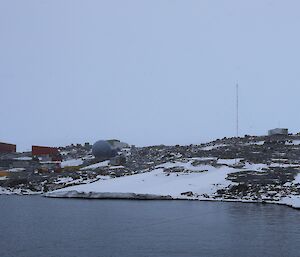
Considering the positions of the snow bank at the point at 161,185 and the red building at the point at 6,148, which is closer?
the snow bank at the point at 161,185

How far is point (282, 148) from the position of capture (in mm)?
112375

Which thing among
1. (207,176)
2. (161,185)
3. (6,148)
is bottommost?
(161,185)

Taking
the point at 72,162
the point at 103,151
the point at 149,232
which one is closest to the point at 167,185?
the point at 149,232

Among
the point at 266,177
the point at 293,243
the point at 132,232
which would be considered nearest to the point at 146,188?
the point at 266,177

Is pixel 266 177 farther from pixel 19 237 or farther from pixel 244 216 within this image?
pixel 19 237

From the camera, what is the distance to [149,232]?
37.4 meters

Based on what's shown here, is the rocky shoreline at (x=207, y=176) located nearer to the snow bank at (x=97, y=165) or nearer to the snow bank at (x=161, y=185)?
the snow bank at (x=161, y=185)

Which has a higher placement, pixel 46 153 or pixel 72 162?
pixel 46 153

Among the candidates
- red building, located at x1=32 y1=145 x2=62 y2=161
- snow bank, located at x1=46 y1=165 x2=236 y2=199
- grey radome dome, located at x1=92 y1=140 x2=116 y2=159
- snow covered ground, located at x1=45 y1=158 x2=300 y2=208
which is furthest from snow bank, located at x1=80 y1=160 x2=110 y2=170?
snow bank, located at x1=46 y1=165 x2=236 y2=199

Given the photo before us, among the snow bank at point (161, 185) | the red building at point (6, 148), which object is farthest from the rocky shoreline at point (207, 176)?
the red building at point (6, 148)

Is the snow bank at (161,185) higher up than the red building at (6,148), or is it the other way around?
the red building at (6,148)

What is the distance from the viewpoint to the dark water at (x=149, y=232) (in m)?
30.0

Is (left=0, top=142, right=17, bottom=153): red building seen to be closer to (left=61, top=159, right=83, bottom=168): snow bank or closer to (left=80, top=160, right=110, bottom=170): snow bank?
(left=61, top=159, right=83, bottom=168): snow bank

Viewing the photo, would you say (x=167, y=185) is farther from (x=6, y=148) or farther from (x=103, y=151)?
(x=6, y=148)
